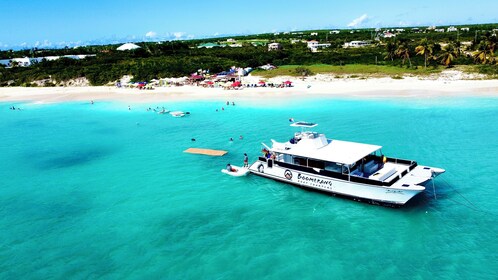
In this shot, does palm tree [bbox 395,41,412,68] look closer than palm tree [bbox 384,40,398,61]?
Yes

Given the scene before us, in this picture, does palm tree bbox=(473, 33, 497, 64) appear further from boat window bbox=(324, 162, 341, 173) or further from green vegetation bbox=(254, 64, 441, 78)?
boat window bbox=(324, 162, 341, 173)

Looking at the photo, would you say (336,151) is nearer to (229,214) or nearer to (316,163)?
(316,163)

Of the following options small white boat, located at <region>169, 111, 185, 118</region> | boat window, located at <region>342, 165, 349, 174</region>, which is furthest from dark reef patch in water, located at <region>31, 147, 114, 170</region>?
boat window, located at <region>342, 165, 349, 174</region>

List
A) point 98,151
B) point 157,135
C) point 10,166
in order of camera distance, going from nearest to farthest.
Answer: point 10,166 < point 98,151 < point 157,135

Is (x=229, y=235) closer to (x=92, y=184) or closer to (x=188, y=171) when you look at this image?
(x=188, y=171)

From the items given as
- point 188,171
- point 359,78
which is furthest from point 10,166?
point 359,78

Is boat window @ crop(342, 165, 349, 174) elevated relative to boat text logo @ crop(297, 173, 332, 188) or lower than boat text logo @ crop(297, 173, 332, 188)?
elevated
